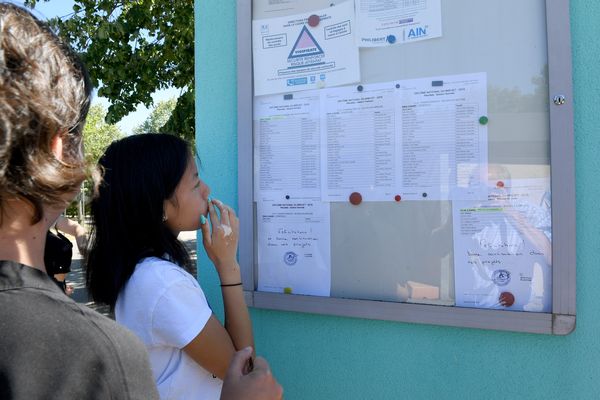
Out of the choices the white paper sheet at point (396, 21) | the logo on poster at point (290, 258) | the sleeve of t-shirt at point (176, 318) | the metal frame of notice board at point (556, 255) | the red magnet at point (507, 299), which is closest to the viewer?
the sleeve of t-shirt at point (176, 318)

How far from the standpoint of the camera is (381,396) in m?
2.02

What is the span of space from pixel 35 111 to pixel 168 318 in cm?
88

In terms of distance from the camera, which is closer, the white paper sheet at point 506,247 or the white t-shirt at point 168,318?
the white t-shirt at point 168,318

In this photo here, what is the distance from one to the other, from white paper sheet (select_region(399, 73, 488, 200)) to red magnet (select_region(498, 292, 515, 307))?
0.34m

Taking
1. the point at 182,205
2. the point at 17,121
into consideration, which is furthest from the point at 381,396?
the point at 17,121

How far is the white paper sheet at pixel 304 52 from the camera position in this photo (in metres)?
2.05

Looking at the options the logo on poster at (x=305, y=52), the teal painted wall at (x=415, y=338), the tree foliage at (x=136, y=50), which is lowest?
the teal painted wall at (x=415, y=338)

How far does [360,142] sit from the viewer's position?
6.59 ft

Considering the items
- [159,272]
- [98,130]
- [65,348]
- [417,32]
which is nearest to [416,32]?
[417,32]

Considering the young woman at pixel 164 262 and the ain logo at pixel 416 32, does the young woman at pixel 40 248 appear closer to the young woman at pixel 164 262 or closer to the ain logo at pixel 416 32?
the young woman at pixel 164 262

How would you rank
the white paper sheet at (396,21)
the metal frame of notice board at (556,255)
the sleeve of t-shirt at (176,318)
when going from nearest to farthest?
the sleeve of t-shirt at (176,318) → the metal frame of notice board at (556,255) → the white paper sheet at (396,21)

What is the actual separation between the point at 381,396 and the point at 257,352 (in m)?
0.57

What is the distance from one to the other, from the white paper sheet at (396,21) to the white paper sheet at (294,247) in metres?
0.67

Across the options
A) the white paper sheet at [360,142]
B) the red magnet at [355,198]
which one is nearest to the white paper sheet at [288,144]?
the white paper sheet at [360,142]
